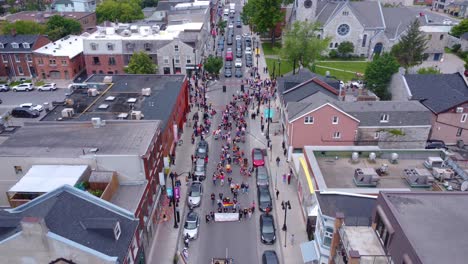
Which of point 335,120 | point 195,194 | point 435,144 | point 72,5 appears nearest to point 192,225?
point 195,194

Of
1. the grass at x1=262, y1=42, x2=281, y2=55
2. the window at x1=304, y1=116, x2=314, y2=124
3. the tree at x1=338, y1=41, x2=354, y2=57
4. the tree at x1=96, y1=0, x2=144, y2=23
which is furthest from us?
the tree at x1=96, y1=0, x2=144, y2=23

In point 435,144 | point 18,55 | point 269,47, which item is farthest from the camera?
point 269,47

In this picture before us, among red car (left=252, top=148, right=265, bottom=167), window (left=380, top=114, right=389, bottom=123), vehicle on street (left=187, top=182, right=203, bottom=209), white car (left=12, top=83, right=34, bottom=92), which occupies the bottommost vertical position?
vehicle on street (left=187, top=182, right=203, bottom=209)

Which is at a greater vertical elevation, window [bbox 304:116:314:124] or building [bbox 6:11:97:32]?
building [bbox 6:11:97:32]

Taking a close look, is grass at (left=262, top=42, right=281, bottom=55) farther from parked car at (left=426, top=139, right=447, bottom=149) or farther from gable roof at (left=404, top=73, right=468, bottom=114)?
parked car at (left=426, top=139, right=447, bottom=149)

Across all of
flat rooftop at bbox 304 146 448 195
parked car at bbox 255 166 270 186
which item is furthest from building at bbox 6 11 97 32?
flat rooftop at bbox 304 146 448 195

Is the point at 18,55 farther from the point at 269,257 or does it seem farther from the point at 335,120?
the point at 269,257

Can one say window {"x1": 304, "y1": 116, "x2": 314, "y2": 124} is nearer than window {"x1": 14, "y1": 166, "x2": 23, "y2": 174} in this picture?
No
